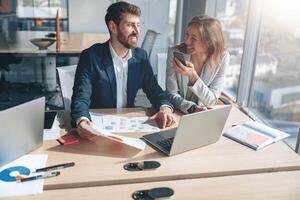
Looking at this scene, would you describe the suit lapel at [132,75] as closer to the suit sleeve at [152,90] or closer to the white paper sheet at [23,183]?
the suit sleeve at [152,90]

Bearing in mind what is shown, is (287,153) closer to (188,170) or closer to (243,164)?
(243,164)

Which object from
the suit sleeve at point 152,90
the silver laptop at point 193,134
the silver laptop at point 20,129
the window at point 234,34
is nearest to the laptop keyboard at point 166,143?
the silver laptop at point 193,134

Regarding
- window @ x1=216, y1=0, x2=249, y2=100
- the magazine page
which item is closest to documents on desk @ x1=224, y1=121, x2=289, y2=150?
the magazine page

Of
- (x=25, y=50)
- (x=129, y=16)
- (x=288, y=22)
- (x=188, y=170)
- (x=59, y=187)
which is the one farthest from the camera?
(x=25, y=50)

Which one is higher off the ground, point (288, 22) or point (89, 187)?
point (288, 22)

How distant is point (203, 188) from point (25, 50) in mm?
2577

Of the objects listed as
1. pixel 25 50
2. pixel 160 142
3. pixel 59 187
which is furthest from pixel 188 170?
pixel 25 50

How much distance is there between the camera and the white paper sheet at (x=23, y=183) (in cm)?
108

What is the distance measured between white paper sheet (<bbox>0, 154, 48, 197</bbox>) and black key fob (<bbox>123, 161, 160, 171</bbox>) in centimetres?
32

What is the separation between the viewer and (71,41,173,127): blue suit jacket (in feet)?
5.90

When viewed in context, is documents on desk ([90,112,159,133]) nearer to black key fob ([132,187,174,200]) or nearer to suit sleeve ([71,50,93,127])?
suit sleeve ([71,50,93,127])

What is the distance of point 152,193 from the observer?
3.61 ft

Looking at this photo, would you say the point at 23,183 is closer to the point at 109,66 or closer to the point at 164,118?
the point at 164,118

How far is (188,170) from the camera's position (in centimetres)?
127
